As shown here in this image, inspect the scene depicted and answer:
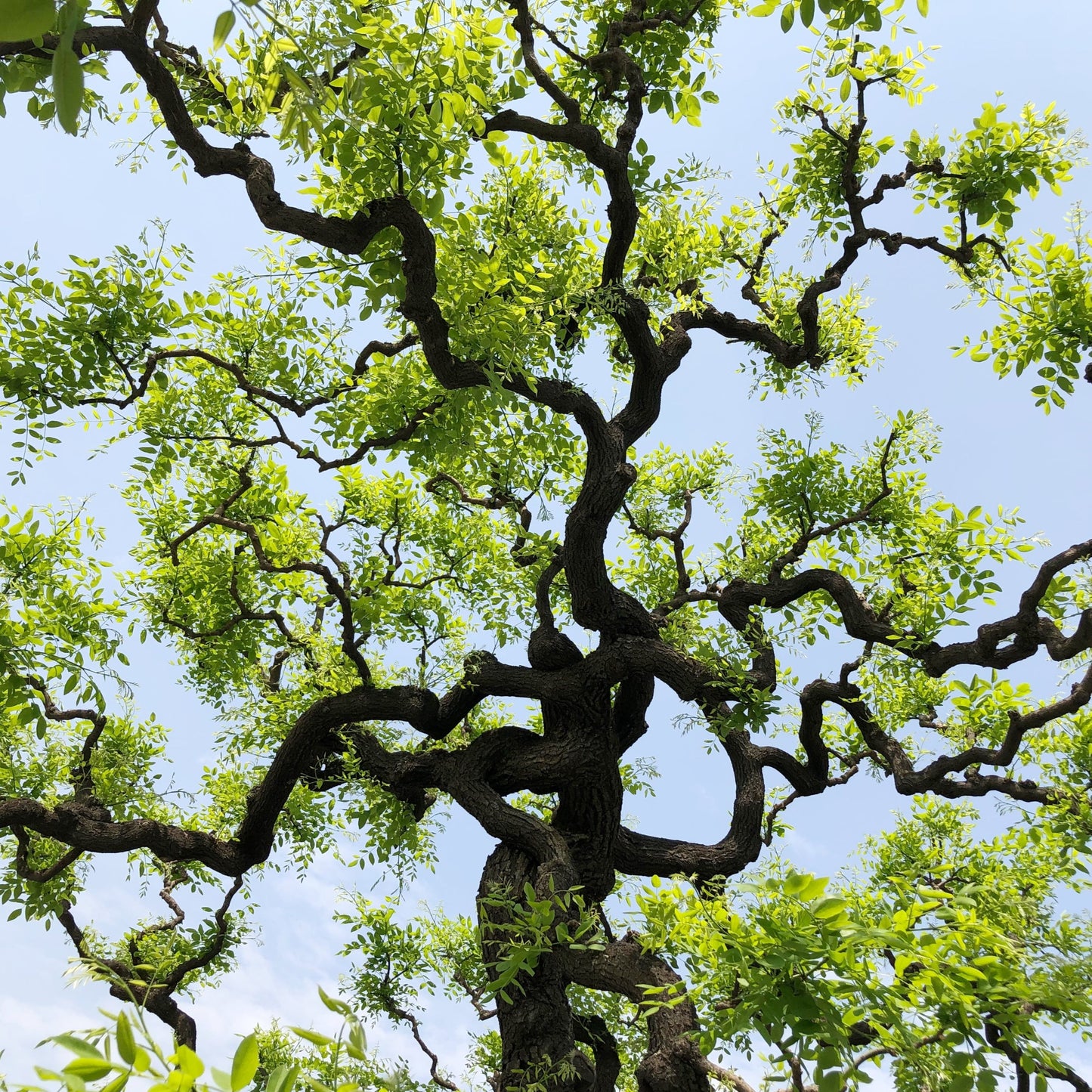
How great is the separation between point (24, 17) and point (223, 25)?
10.5 inches

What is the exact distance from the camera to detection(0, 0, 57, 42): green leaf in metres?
1.01

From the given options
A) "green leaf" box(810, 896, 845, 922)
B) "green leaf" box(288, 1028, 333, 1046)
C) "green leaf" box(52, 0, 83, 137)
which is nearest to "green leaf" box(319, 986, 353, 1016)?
"green leaf" box(288, 1028, 333, 1046)

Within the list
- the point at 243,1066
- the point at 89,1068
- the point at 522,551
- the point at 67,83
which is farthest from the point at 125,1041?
the point at 522,551

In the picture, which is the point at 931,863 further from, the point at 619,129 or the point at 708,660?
the point at 619,129

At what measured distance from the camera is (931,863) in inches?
318

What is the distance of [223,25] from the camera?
3.95 feet

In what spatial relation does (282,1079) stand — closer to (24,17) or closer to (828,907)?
(24,17)

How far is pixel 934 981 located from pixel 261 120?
626 centimetres

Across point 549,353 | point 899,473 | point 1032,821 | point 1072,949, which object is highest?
point 899,473

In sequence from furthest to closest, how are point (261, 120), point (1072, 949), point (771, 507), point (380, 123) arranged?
point (771, 507) → point (261, 120) → point (380, 123) → point (1072, 949)

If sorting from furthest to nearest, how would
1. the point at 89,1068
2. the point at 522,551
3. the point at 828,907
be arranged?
1. the point at 522,551
2. the point at 828,907
3. the point at 89,1068

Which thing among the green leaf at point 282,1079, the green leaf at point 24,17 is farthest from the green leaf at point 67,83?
the green leaf at point 282,1079

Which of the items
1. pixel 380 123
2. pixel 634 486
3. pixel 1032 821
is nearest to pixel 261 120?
pixel 380 123

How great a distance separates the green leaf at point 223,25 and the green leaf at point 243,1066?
4.51 feet
